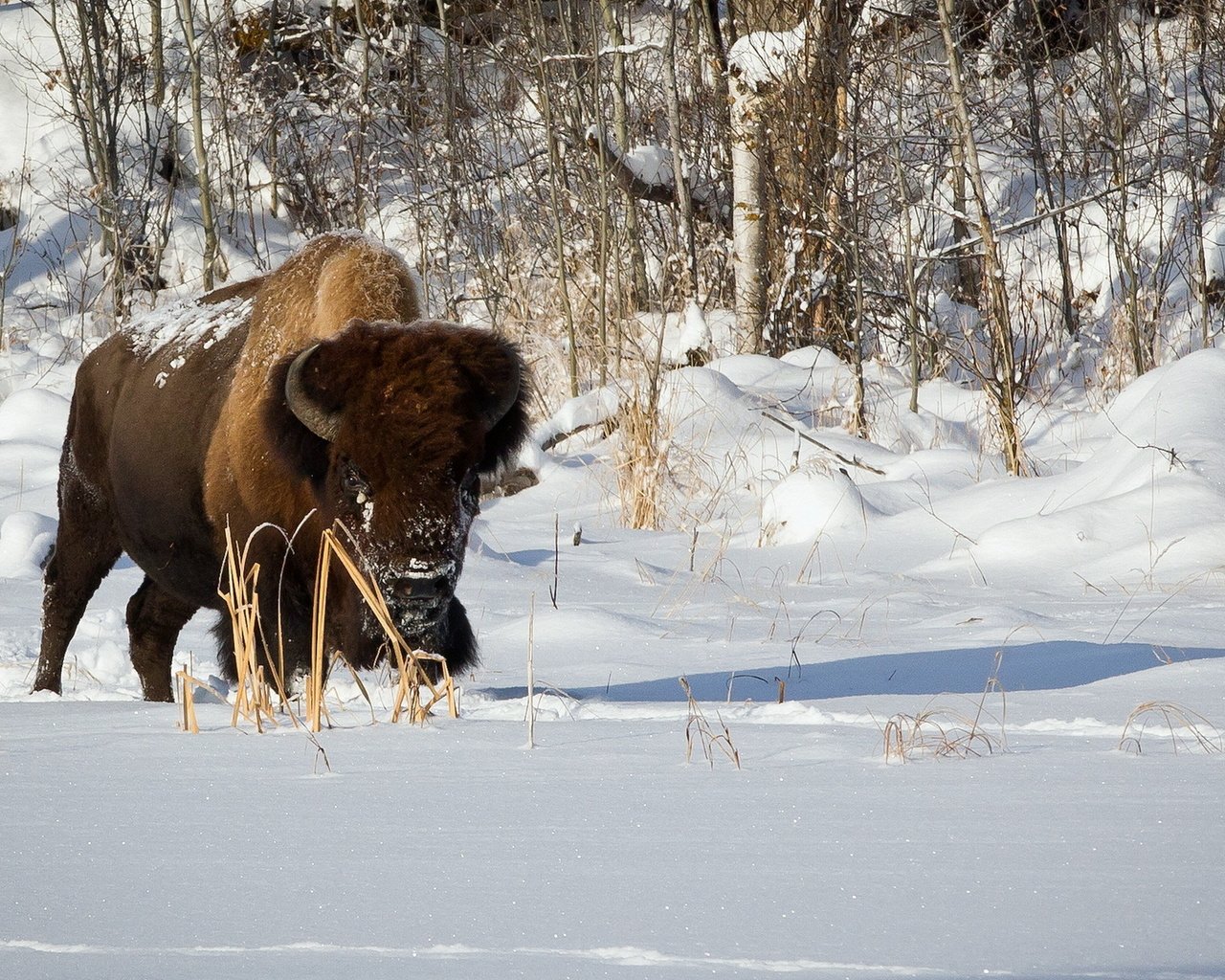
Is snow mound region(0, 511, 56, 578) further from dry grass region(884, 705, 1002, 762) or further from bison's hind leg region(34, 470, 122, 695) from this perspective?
dry grass region(884, 705, 1002, 762)

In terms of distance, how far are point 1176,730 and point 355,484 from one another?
80.7 inches

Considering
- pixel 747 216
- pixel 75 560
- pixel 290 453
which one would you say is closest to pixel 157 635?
pixel 75 560

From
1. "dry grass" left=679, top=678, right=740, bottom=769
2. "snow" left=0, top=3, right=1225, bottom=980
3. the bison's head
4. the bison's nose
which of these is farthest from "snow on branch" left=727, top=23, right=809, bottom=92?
"dry grass" left=679, top=678, right=740, bottom=769

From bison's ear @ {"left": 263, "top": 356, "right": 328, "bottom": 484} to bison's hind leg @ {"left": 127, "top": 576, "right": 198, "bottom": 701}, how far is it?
1477mm

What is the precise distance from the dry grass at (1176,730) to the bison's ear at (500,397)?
1778 mm

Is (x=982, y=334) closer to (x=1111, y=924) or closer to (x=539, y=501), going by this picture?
(x=539, y=501)

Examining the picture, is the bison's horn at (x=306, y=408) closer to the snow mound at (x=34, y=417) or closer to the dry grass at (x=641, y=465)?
the dry grass at (x=641, y=465)

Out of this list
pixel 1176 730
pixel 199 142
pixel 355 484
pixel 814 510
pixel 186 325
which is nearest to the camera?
pixel 1176 730

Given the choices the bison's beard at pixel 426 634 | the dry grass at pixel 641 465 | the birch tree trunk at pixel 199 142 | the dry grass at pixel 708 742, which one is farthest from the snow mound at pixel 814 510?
the birch tree trunk at pixel 199 142

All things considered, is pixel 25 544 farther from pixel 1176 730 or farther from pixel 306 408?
pixel 1176 730

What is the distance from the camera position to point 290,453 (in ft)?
12.3

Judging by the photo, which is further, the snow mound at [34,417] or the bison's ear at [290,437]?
the snow mound at [34,417]

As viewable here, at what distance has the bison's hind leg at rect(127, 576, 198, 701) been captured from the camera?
5004 millimetres

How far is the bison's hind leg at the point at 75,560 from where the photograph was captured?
5.05 m
